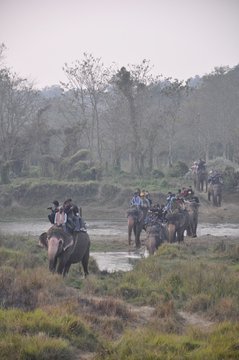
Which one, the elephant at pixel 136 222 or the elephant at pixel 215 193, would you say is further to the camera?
the elephant at pixel 215 193

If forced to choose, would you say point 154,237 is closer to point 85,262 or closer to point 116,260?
point 116,260

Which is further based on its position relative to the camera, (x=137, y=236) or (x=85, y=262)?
(x=137, y=236)

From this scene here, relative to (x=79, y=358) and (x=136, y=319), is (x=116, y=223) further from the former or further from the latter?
(x=79, y=358)

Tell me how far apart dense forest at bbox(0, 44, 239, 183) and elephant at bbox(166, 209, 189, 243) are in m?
23.1

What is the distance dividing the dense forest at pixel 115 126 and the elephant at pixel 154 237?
25.2m

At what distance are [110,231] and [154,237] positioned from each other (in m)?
10.1

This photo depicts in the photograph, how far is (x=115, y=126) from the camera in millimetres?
55562

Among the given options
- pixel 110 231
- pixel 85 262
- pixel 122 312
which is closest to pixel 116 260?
pixel 85 262

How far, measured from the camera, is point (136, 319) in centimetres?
1220

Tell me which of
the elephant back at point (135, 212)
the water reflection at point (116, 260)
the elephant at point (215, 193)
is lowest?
the water reflection at point (116, 260)

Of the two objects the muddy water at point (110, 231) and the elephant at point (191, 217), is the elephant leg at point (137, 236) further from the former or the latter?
the elephant at point (191, 217)

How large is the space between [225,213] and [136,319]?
27407 millimetres

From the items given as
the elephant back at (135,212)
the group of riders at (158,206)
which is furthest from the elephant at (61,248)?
the elephant back at (135,212)

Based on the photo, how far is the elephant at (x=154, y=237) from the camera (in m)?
22.2
